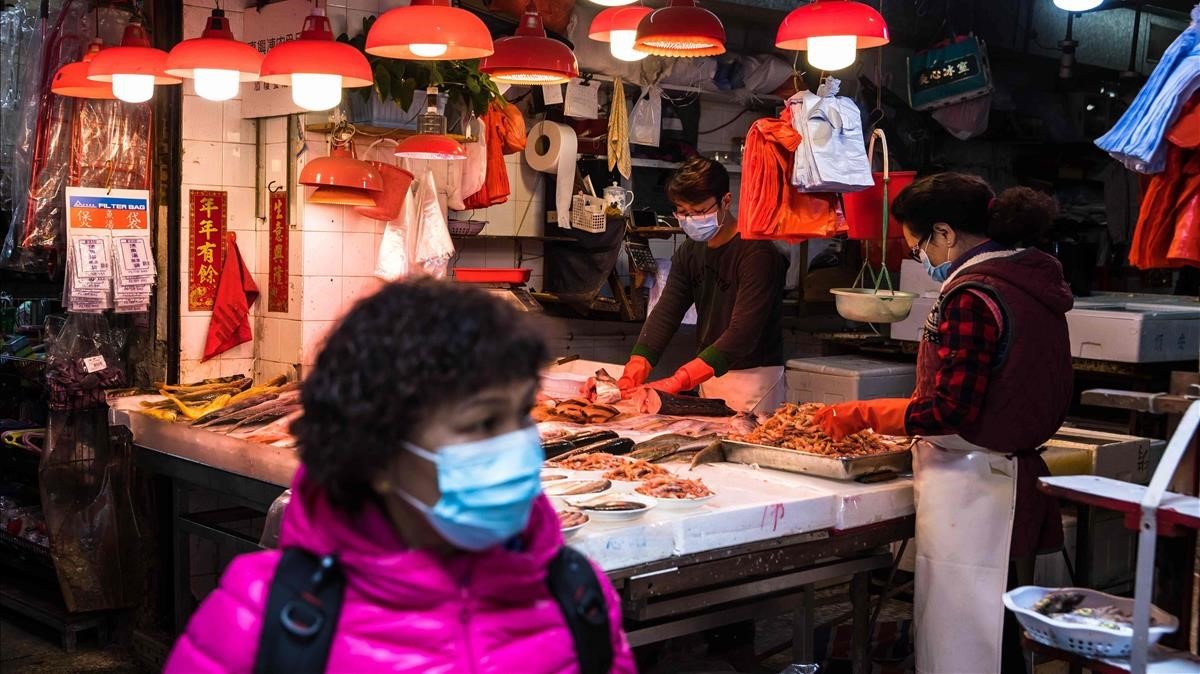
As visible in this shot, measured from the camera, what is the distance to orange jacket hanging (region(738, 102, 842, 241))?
18.1ft

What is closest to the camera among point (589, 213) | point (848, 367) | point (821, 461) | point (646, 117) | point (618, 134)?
point (821, 461)

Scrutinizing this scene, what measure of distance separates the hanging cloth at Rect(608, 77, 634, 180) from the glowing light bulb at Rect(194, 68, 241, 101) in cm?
453

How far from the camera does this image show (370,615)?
1846 millimetres

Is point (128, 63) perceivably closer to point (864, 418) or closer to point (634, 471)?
point (634, 471)

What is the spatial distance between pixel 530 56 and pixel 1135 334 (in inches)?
167

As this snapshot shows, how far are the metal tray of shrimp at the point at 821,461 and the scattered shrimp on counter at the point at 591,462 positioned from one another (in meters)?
0.51

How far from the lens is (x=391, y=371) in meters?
1.77

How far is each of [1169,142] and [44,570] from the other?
19.2 ft

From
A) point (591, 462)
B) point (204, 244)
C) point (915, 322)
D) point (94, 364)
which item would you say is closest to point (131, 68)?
point (204, 244)

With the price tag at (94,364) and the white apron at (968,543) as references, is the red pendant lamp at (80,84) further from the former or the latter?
the white apron at (968,543)

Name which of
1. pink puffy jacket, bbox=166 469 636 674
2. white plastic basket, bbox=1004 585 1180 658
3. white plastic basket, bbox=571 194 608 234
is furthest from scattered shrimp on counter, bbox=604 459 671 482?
white plastic basket, bbox=571 194 608 234

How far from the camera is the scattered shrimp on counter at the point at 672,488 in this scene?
12.8ft

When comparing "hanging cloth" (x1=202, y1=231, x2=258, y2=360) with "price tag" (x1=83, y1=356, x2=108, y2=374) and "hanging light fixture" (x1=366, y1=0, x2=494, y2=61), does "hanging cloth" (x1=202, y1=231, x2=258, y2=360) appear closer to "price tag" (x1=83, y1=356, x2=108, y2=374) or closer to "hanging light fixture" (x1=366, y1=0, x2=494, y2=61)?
"price tag" (x1=83, y1=356, x2=108, y2=374)

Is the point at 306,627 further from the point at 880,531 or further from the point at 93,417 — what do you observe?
the point at 93,417
